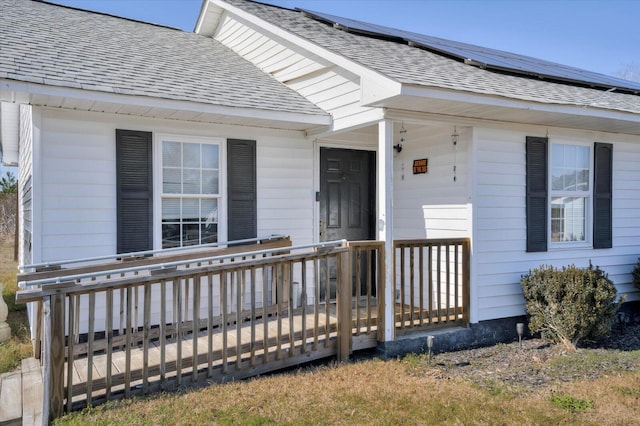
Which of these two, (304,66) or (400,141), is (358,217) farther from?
(304,66)

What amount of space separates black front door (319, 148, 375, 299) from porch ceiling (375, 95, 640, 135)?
1.81 m

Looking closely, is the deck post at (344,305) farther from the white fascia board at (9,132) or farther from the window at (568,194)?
the white fascia board at (9,132)

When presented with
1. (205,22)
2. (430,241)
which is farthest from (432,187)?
(205,22)

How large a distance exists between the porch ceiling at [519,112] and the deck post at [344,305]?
1.66 meters

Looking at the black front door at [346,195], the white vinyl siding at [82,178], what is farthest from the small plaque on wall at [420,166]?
the white vinyl siding at [82,178]

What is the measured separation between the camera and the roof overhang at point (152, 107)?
14.3ft

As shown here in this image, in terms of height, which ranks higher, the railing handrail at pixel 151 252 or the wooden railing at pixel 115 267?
the railing handrail at pixel 151 252

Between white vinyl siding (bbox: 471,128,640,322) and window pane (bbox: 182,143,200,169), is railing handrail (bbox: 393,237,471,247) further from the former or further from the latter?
window pane (bbox: 182,143,200,169)

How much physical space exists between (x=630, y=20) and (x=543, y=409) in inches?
1275

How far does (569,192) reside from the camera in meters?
6.32

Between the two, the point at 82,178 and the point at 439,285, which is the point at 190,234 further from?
the point at 439,285

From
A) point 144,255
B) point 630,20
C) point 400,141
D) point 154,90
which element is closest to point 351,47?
point 400,141

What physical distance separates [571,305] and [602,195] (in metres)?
2.19

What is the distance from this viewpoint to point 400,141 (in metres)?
6.68
